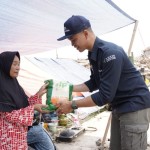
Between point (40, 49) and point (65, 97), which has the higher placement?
point (40, 49)

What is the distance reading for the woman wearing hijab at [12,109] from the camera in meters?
2.84

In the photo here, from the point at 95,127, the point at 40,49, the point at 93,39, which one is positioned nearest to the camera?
the point at 93,39

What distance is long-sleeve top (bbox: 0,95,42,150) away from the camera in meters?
2.83

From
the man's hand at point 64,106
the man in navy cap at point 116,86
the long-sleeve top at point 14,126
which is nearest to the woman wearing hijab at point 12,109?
the long-sleeve top at point 14,126

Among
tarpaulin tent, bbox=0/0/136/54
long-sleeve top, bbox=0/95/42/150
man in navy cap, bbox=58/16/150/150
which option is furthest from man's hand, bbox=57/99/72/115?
tarpaulin tent, bbox=0/0/136/54

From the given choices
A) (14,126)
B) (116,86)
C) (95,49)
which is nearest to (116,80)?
(116,86)

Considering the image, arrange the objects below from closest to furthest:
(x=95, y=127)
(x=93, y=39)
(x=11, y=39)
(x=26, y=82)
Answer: (x=93, y=39) → (x=11, y=39) → (x=95, y=127) → (x=26, y=82)

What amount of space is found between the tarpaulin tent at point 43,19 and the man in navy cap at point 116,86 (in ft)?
2.11

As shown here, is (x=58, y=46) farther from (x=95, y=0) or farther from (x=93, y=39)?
(x=93, y=39)

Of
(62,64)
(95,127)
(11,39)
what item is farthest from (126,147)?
(62,64)

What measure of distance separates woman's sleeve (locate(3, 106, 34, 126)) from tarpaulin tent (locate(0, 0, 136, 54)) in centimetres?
94

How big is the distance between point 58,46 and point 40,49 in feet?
0.93

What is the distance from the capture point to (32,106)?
9.59 feet

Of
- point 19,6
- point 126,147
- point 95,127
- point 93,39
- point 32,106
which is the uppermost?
point 19,6
